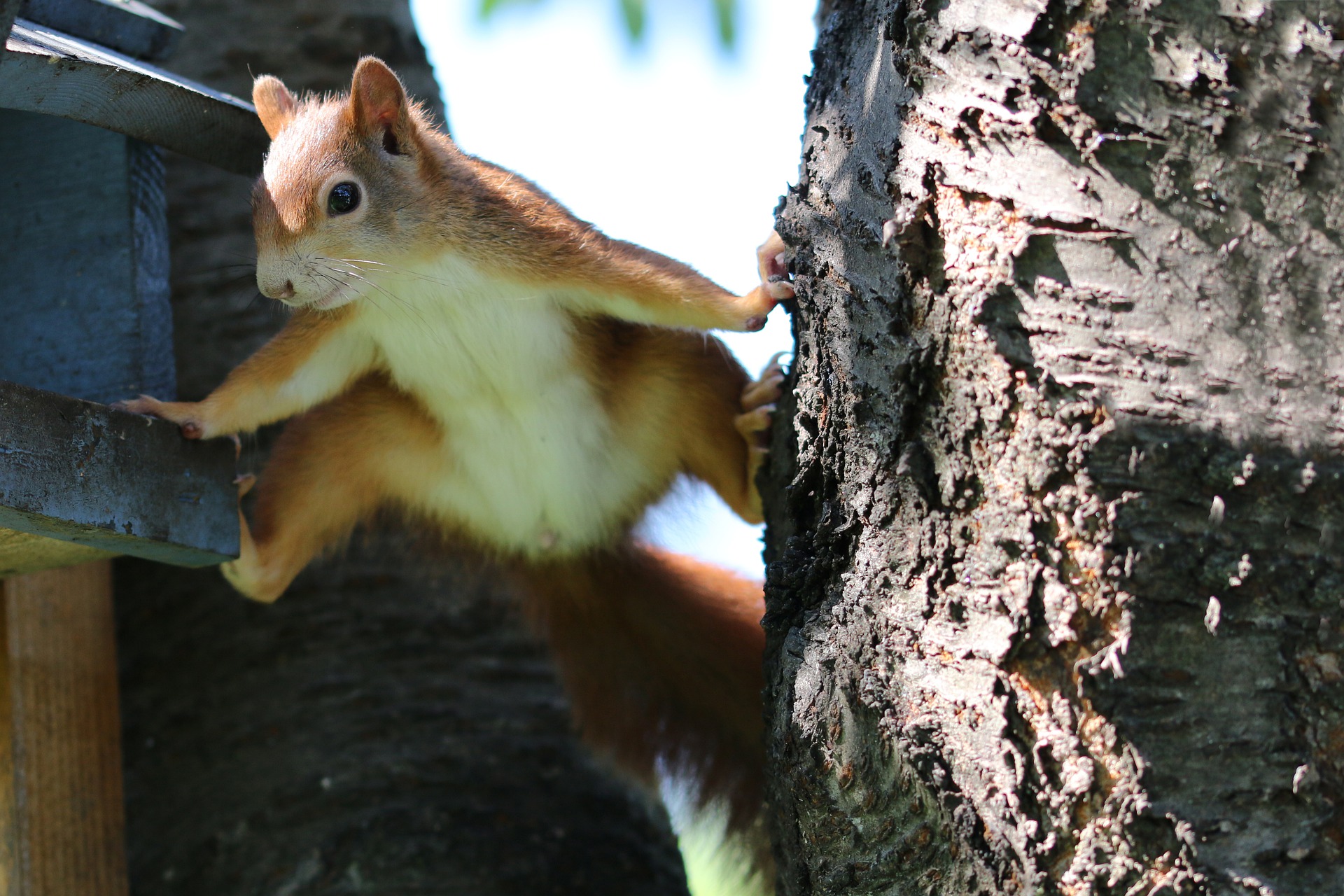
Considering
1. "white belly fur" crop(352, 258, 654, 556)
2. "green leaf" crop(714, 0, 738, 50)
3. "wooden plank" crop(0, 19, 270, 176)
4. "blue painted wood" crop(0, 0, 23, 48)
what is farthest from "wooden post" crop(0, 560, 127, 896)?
"green leaf" crop(714, 0, 738, 50)

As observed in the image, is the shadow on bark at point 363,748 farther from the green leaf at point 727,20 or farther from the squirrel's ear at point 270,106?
the green leaf at point 727,20

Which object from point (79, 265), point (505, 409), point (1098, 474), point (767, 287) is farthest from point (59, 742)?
point (1098, 474)

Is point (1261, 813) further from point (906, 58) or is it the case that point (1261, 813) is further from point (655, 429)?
point (655, 429)

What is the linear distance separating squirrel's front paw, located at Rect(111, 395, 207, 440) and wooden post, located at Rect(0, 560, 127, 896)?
49 cm

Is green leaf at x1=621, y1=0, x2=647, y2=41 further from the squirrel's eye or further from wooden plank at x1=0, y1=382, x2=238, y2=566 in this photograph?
wooden plank at x1=0, y1=382, x2=238, y2=566

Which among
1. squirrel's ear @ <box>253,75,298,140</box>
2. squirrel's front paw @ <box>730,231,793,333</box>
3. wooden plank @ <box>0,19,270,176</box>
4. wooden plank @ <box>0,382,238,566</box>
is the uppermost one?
squirrel's ear @ <box>253,75,298,140</box>

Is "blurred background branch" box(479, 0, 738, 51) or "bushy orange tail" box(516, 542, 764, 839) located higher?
"blurred background branch" box(479, 0, 738, 51)

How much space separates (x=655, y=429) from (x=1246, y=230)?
57.7 inches

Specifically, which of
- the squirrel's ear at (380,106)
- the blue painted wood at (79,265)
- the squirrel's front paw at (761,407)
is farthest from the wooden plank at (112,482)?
the squirrel's front paw at (761,407)

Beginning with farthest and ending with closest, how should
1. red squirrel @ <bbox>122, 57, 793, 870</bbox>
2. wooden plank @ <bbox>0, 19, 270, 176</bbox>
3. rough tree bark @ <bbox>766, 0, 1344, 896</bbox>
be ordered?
red squirrel @ <bbox>122, 57, 793, 870</bbox>
wooden plank @ <bbox>0, 19, 270, 176</bbox>
rough tree bark @ <bbox>766, 0, 1344, 896</bbox>

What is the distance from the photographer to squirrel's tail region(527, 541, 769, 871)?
8.48 feet

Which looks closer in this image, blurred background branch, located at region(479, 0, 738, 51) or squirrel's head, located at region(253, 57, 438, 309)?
squirrel's head, located at region(253, 57, 438, 309)

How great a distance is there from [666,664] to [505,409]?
2.15ft

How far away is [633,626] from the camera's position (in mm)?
2727
